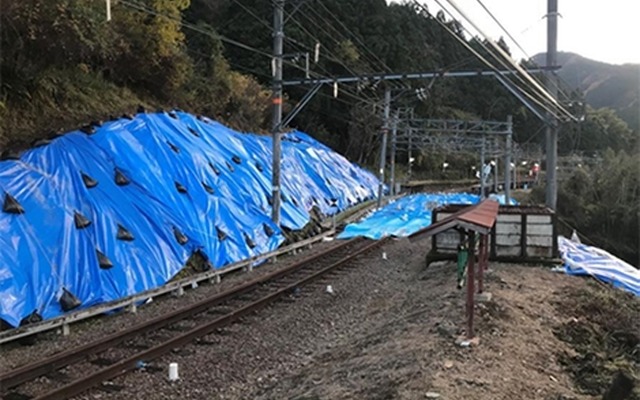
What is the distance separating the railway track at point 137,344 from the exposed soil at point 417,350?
0.61 ft

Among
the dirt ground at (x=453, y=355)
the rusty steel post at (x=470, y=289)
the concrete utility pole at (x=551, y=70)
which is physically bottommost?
the dirt ground at (x=453, y=355)

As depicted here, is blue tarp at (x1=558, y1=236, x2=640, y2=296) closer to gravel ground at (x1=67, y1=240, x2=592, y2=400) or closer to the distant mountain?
gravel ground at (x1=67, y1=240, x2=592, y2=400)

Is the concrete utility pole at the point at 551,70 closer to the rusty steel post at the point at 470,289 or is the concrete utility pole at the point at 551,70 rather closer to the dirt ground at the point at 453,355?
the dirt ground at the point at 453,355

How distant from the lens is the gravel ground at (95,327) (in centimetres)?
700

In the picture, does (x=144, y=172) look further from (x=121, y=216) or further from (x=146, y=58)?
(x=146, y=58)

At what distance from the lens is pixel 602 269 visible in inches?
495

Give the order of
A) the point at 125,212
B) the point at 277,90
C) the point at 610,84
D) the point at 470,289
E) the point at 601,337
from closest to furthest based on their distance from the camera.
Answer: the point at 470,289 → the point at 601,337 → the point at 125,212 → the point at 277,90 → the point at 610,84

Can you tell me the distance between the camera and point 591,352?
652 cm

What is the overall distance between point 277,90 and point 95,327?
9.38 m

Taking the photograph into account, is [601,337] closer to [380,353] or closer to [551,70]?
[380,353]

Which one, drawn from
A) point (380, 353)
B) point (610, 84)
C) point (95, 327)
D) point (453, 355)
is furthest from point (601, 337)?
point (610, 84)

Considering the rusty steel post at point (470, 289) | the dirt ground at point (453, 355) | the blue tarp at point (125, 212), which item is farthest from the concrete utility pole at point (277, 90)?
the rusty steel post at point (470, 289)

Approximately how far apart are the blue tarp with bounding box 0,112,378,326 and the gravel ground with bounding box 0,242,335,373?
378 mm

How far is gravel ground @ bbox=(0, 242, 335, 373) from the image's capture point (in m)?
7.00
